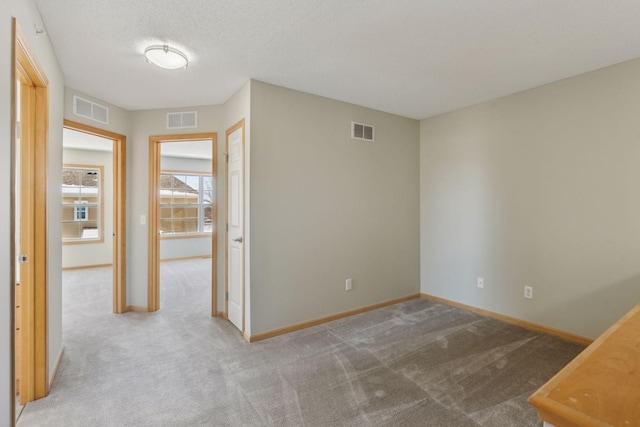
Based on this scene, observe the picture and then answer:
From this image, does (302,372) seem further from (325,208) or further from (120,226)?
(120,226)

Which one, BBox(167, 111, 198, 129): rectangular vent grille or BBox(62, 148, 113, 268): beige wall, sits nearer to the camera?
BBox(167, 111, 198, 129): rectangular vent grille

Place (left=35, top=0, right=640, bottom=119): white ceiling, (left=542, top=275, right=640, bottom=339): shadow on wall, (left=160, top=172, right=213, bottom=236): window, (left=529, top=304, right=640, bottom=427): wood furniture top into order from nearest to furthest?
(left=529, top=304, right=640, bottom=427): wood furniture top → (left=35, top=0, right=640, bottom=119): white ceiling → (left=542, top=275, right=640, bottom=339): shadow on wall → (left=160, top=172, right=213, bottom=236): window

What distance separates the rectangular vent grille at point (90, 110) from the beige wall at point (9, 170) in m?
0.42

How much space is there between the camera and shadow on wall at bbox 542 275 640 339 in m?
2.49

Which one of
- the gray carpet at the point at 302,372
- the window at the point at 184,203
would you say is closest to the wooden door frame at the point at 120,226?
the gray carpet at the point at 302,372

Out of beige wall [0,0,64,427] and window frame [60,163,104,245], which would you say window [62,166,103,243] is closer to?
window frame [60,163,104,245]

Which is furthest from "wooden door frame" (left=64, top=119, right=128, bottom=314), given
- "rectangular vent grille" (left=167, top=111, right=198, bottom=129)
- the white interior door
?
the white interior door

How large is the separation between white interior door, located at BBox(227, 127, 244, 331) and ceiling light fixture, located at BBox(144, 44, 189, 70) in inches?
31.8

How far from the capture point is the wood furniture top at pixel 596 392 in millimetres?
701

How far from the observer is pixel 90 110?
314 cm

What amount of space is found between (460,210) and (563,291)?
131cm

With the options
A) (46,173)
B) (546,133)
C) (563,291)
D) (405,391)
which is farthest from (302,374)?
(546,133)

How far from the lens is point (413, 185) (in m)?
4.16

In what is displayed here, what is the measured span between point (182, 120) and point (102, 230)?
432cm
